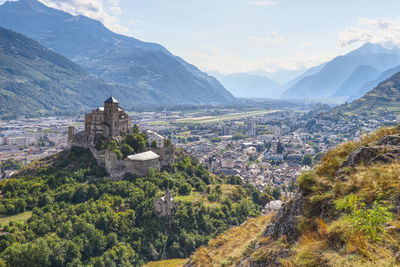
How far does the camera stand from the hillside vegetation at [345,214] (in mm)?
6432

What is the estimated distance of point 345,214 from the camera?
7.63 metres

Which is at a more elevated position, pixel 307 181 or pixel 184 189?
pixel 307 181

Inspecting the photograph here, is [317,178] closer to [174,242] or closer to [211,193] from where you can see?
[174,242]

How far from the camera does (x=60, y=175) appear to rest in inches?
1585

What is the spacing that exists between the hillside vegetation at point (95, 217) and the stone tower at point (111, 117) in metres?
4.63

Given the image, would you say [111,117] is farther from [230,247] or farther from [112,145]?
[230,247]

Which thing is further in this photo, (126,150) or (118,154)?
(126,150)

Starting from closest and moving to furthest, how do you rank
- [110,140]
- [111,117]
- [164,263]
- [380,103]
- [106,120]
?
[164,263] < [110,140] < [111,117] < [106,120] < [380,103]

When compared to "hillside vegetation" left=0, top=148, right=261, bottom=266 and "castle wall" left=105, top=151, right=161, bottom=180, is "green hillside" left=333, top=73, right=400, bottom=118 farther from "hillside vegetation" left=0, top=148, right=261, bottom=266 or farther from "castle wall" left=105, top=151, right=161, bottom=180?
"castle wall" left=105, top=151, right=161, bottom=180

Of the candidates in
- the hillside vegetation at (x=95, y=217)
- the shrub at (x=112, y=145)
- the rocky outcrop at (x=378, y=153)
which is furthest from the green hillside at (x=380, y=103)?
the rocky outcrop at (x=378, y=153)

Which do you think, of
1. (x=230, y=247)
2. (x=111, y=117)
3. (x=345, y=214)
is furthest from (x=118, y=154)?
(x=345, y=214)

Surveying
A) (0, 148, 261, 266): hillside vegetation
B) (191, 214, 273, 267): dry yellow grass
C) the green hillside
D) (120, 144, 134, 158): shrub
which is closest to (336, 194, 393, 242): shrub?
(191, 214, 273, 267): dry yellow grass

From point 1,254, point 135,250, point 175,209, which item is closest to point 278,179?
point 175,209

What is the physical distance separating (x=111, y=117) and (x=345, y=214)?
A: 42187 mm
